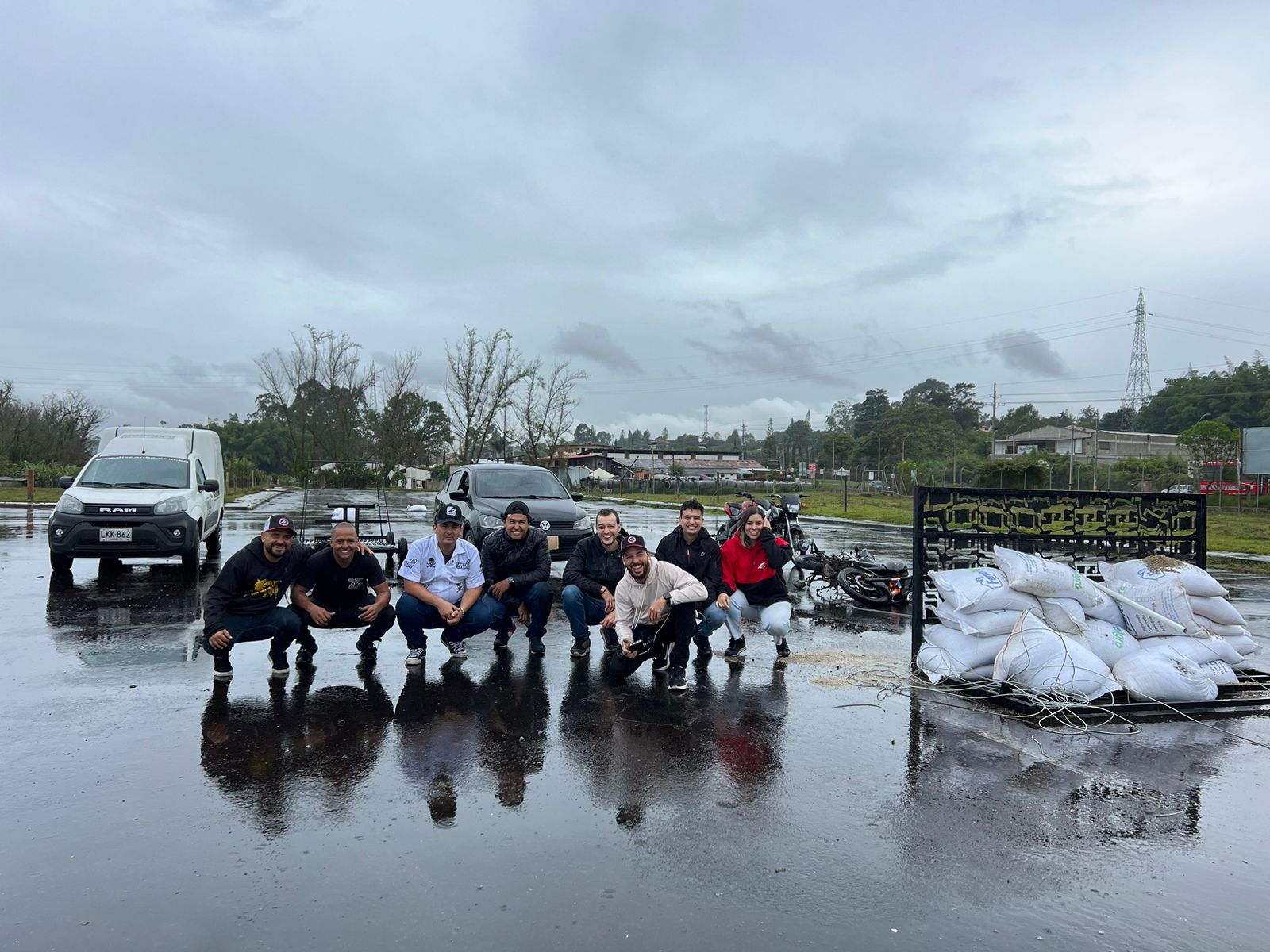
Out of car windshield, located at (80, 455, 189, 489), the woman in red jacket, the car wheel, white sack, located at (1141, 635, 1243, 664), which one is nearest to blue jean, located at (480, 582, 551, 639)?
the woman in red jacket

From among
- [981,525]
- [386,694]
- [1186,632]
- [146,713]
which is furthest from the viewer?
[981,525]

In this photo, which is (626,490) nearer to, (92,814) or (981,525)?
(981,525)

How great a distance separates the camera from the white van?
11.1 m

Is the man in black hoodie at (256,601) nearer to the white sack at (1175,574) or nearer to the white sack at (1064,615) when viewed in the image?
the white sack at (1064,615)

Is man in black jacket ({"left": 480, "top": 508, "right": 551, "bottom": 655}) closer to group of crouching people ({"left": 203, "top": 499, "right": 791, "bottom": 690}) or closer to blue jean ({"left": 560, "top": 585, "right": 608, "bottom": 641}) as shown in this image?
group of crouching people ({"left": 203, "top": 499, "right": 791, "bottom": 690})

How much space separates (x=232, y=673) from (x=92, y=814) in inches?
105

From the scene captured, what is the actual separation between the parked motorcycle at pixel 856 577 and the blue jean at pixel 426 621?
522 cm

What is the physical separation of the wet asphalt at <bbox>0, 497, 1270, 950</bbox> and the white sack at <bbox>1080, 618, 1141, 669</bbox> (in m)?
0.81

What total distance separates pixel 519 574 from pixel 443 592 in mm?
769

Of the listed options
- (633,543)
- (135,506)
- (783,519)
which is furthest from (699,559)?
(135,506)

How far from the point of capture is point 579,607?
25.5 feet

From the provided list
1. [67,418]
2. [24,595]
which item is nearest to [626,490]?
[67,418]

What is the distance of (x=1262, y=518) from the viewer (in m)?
30.7

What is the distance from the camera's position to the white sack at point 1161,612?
6805 millimetres
